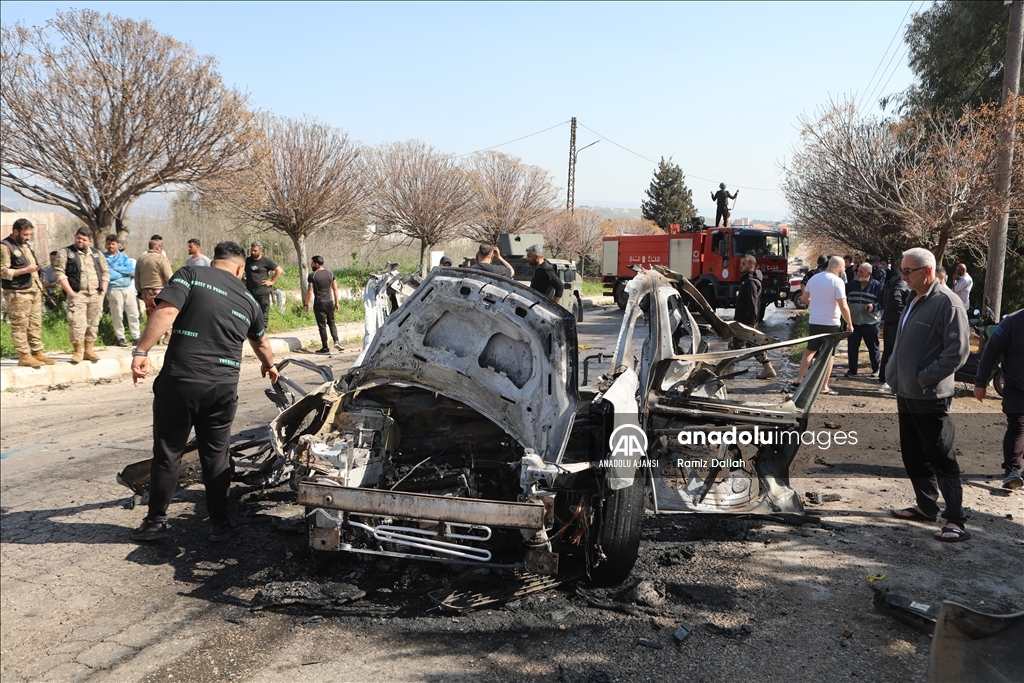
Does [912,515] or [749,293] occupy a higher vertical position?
[749,293]

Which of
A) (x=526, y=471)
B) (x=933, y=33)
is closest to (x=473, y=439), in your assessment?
(x=526, y=471)

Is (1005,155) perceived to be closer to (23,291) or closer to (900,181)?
(900,181)

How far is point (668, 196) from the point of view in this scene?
5547 centimetres

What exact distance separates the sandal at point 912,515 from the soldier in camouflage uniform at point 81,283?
10367 millimetres

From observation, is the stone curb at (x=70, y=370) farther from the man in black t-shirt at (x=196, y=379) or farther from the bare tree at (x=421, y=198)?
the bare tree at (x=421, y=198)

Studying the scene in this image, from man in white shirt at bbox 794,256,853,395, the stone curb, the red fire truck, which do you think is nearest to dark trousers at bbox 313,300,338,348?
the stone curb

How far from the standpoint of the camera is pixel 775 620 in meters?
3.50

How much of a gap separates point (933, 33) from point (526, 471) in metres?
23.6

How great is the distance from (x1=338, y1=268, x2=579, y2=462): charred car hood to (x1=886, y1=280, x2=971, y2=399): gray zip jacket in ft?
8.01

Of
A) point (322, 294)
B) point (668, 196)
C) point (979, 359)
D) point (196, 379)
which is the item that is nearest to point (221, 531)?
point (196, 379)

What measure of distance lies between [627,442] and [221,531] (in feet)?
9.06

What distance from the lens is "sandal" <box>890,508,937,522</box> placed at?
4777 mm

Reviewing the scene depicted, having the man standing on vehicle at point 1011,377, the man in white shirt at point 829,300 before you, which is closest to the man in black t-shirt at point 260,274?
the man in white shirt at point 829,300

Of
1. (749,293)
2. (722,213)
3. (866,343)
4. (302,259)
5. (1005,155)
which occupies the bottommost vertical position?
(866,343)
